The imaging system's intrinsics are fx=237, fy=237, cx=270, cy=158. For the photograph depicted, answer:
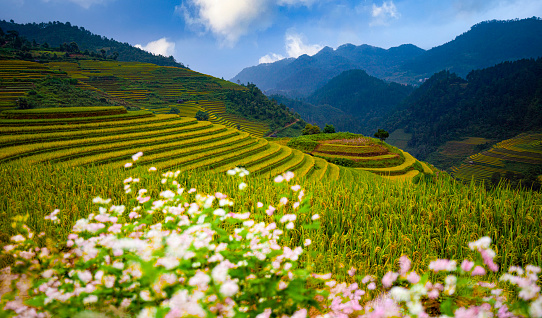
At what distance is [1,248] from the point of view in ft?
8.05

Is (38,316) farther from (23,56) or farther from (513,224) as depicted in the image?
(23,56)

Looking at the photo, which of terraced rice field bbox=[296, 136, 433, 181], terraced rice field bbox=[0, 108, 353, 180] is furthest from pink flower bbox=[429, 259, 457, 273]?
terraced rice field bbox=[296, 136, 433, 181]

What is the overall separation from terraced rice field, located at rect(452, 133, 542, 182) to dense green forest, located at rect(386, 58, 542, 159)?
3462cm

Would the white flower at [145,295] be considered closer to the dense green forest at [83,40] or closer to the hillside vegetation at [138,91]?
the hillside vegetation at [138,91]

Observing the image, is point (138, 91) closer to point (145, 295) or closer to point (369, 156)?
point (369, 156)

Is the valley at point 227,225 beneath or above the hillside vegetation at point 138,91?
beneath

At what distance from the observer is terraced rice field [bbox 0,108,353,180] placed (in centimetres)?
1440

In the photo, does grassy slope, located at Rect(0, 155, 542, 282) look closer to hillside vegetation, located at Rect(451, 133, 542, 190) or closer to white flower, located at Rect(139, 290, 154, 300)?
white flower, located at Rect(139, 290, 154, 300)

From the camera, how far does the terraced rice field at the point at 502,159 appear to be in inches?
2225

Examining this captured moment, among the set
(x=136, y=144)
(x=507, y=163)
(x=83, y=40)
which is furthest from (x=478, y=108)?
(x=83, y=40)

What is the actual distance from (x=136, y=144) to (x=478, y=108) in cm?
17408

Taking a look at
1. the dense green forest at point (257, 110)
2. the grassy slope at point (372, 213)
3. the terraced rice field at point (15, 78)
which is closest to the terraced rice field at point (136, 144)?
the grassy slope at point (372, 213)

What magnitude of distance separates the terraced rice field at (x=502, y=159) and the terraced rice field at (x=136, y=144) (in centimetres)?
5527

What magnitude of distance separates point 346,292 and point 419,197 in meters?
3.11
